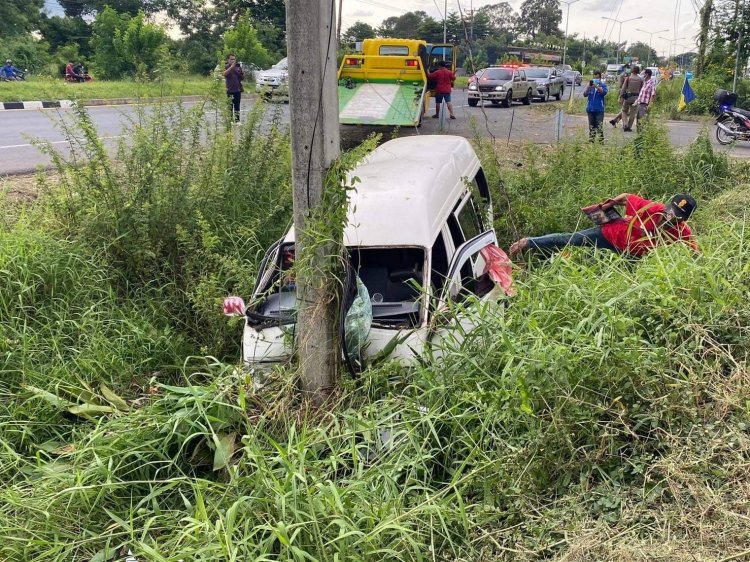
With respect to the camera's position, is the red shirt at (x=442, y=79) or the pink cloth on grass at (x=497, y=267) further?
the red shirt at (x=442, y=79)

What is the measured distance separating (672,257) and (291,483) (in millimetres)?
2744

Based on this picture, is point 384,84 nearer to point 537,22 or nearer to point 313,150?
point 313,150

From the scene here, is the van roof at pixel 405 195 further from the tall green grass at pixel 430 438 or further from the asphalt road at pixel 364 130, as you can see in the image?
the asphalt road at pixel 364 130

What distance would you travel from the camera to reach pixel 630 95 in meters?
13.8

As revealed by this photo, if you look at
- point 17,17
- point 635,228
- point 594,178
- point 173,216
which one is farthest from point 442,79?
point 17,17

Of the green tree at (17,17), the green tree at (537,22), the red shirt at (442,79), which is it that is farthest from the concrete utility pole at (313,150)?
the green tree at (537,22)

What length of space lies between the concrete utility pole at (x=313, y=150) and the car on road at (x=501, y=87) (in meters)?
19.9

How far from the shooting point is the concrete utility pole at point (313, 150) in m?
3.07

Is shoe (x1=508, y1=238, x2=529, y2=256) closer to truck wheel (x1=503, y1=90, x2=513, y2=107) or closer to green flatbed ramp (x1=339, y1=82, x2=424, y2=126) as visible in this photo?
green flatbed ramp (x1=339, y1=82, x2=424, y2=126)

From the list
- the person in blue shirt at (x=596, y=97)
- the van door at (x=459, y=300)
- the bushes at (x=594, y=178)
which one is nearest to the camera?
the van door at (x=459, y=300)

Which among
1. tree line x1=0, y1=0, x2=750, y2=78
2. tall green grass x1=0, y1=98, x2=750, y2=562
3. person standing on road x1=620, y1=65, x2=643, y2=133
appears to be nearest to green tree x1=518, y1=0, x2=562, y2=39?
tree line x1=0, y1=0, x2=750, y2=78

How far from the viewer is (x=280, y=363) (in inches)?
138

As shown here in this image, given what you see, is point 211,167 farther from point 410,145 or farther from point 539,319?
point 539,319

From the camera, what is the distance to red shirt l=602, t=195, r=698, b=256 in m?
4.57
